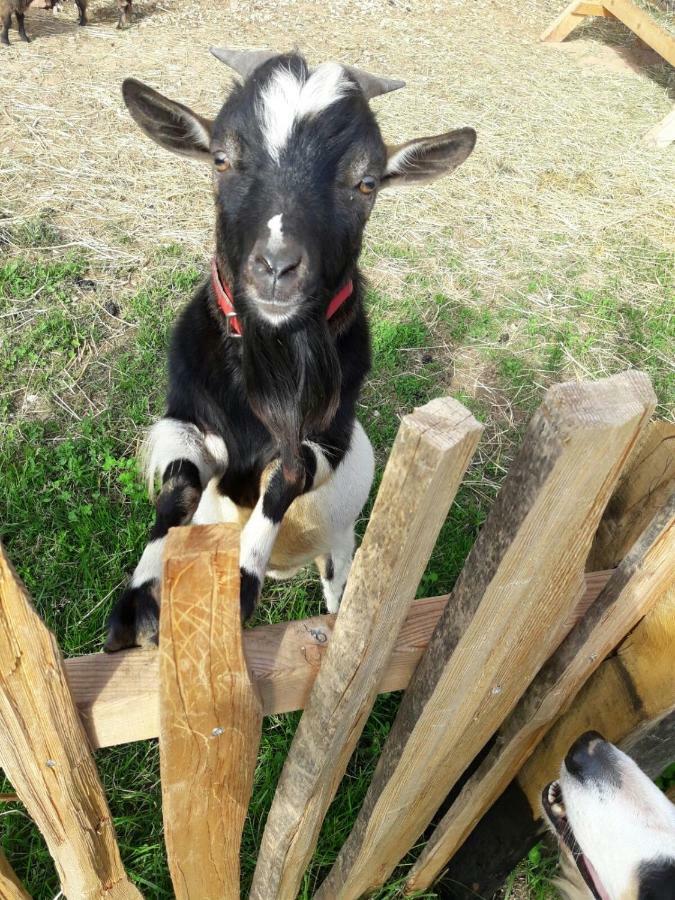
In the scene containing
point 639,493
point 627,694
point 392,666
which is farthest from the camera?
point 639,493

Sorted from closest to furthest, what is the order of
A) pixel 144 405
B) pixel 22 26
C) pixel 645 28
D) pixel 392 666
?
1. pixel 392 666
2. pixel 144 405
3. pixel 22 26
4. pixel 645 28

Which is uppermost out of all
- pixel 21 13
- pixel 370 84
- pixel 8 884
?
pixel 370 84

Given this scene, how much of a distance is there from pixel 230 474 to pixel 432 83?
6.12 m

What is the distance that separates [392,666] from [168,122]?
1661 millimetres

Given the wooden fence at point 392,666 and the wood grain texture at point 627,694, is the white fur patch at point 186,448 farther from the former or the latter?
the wood grain texture at point 627,694

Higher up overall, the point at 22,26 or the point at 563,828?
the point at 563,828

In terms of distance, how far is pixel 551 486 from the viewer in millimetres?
989

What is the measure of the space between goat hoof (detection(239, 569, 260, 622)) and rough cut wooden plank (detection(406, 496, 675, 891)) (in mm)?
663

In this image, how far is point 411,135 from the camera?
18.9ft

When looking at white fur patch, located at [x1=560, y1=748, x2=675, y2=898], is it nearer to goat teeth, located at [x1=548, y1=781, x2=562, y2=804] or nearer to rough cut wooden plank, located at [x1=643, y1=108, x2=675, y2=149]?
goat teeth, located at [x1=548, y1=781, x2=562, y2=804]

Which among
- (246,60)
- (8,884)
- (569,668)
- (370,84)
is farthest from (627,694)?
(246,60)

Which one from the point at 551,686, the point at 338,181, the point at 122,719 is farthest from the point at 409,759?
the point at 338,181

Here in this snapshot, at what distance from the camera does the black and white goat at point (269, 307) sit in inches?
65.5

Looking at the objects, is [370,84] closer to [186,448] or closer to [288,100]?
[288,100]
